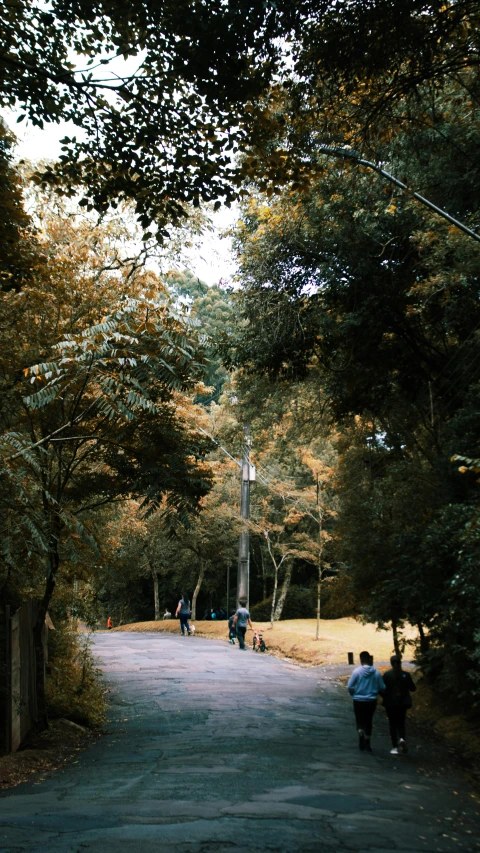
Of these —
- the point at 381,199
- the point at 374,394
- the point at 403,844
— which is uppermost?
the point at 381,199

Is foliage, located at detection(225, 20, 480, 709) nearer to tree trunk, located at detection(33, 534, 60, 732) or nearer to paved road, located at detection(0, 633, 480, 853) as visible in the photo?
paved road, located at detection(0, 633, 480, 853)

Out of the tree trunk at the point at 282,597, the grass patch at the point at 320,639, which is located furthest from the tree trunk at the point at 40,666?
the tree trunk at the point at 282,597

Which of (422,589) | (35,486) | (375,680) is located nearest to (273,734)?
(375,680)

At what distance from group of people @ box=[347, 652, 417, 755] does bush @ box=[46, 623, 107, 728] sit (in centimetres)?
507

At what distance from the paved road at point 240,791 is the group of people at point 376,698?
27 centimetres

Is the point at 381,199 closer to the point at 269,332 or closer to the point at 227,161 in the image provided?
the point at 269,332

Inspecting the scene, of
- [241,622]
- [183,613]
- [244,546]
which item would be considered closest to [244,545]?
[244,546]

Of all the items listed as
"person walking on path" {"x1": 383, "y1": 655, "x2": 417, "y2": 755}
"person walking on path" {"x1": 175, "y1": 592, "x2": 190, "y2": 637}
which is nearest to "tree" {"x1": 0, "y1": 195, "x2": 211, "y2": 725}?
"person walking on path" {"x1": 383, "y1": 655, "x2": 417, "y2": 755}

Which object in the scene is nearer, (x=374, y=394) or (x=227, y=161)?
(x=227, y=161)

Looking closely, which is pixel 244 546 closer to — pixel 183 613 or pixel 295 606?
pixel 183 613

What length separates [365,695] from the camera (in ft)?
34.3

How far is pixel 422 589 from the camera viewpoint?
13.2 metres

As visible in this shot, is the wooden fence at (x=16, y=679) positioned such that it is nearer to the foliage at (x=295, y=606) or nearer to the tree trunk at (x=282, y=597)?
the tree trunk at (x=282, y=597)

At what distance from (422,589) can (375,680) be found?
2904 millimetres
